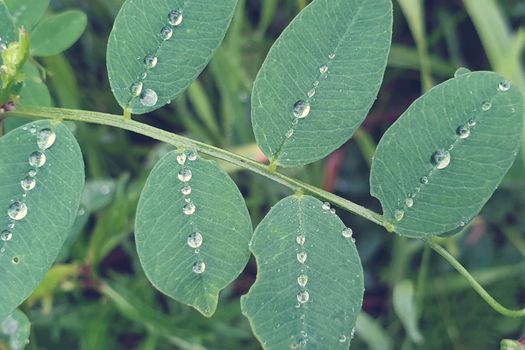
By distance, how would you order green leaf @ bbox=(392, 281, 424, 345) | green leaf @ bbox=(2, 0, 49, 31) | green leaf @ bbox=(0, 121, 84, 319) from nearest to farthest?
1. green leaf @ bbox=(0, 121, 84, 319)
2. green leaf @ bbox=(2, 0, 49, 31)
3. green leaf @ bbox=(392, 281, 424, 345)

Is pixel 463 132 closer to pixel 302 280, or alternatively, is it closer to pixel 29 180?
pixel 302 280

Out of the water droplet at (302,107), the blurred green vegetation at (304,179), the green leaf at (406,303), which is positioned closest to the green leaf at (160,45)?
the water droplet at (302,107)

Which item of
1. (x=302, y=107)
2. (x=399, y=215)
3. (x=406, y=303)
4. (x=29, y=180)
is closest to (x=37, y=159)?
(x=29, y=180)

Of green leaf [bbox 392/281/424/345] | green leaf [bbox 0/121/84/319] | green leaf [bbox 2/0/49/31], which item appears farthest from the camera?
green leaf [bbox 392/281/424/345]

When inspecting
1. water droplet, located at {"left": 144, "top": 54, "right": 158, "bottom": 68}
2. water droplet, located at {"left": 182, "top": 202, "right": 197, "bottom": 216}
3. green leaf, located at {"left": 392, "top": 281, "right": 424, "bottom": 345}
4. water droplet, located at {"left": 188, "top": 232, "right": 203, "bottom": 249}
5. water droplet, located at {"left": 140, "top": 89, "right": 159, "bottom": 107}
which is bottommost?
green leaf, located at {"left": 392, "top": 281, "right": 424, "bottom": 345}

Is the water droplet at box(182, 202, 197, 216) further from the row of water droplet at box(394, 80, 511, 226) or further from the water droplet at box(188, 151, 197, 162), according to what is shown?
the row of water droplet at box(394, 80, 511, 226)

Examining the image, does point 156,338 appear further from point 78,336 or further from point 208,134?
point 208,134

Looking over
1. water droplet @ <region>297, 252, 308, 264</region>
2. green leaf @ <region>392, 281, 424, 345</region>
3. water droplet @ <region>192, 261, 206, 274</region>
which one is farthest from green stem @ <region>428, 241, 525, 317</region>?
green leaf @ <region>392, 281, 424, 345</region>

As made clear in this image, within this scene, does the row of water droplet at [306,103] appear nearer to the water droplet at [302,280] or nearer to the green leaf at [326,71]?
the green leaf at [326,71]
